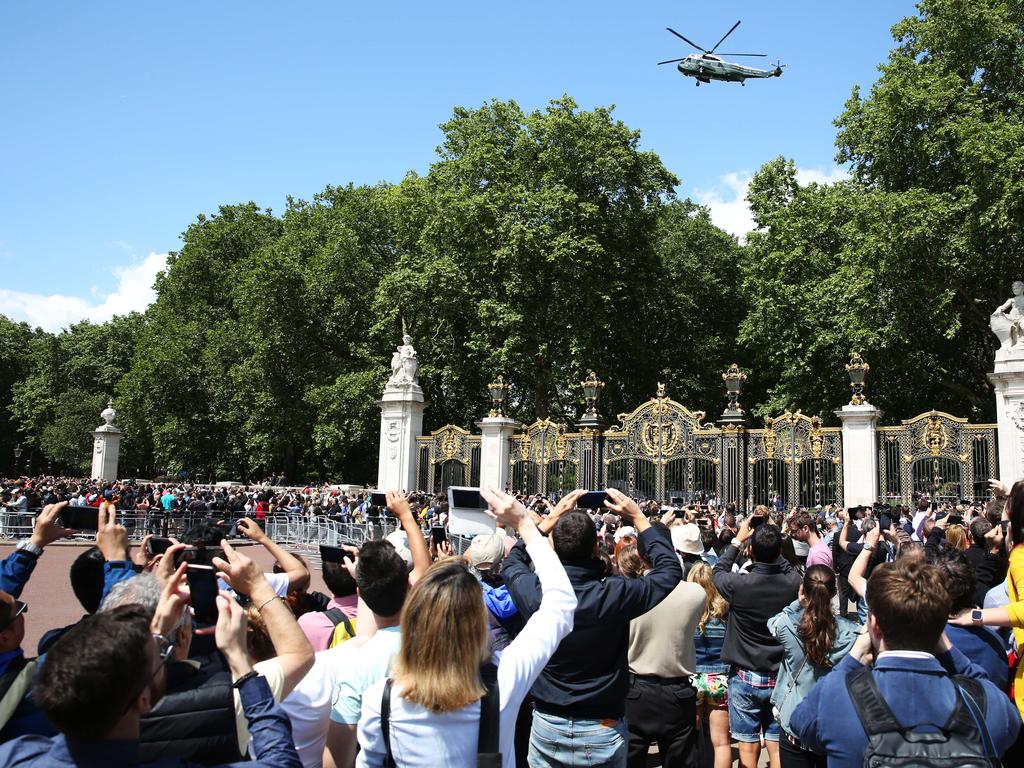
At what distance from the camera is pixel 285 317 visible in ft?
111

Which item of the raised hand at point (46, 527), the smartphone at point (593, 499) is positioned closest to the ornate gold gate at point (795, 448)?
the smartphone at point (593, 499)

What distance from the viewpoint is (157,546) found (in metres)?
4.40

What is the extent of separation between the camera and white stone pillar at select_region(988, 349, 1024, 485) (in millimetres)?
17911

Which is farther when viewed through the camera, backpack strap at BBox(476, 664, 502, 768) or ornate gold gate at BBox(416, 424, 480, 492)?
ornate gold gate at BBox(416, 424, 480, 492)

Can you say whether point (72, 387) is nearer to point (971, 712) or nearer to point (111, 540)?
point (111, 540)

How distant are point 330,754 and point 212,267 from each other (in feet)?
134

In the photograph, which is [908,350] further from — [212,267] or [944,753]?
[212,267]

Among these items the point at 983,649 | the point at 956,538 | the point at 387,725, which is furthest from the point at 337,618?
the point at 956,538

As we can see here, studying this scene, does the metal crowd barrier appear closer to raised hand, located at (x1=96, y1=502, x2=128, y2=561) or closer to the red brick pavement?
the red brick pavement

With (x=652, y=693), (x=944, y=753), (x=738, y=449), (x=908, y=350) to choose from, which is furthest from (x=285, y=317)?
(x=944, y=753)

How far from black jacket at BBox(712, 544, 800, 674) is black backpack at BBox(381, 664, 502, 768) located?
301 cm

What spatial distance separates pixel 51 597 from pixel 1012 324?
731 inches

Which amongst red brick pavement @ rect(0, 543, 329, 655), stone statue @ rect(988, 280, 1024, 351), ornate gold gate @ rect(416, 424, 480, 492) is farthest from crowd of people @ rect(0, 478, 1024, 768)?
ornate gold gate @ rect(416, 424, 480, 492)

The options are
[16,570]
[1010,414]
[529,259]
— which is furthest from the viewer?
[529,259]
